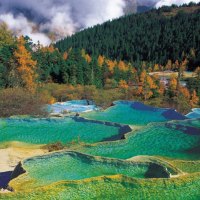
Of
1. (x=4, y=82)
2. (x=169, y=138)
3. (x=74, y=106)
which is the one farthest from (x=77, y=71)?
(x=169, y=138)

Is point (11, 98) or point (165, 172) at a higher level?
point (11, 98)

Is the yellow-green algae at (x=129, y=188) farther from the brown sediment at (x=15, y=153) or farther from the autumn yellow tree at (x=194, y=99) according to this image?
the autumn yellow tree at (x=194, y=99)

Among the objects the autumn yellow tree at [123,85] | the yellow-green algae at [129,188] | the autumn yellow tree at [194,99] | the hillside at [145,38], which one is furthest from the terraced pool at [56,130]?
the hillside at [145,38]

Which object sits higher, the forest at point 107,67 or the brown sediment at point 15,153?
the forest at point 107,67

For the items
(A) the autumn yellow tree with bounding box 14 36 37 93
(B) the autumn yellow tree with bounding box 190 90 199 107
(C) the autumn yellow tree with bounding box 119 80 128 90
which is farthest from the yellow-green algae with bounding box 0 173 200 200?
(C) the autumn yellow tree with bounding box 119 80 128 90

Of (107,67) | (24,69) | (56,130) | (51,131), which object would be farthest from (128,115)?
(107,67)

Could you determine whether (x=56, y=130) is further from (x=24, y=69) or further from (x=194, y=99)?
(x=194, y=99)

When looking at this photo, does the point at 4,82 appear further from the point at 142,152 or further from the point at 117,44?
the point at 117,44
